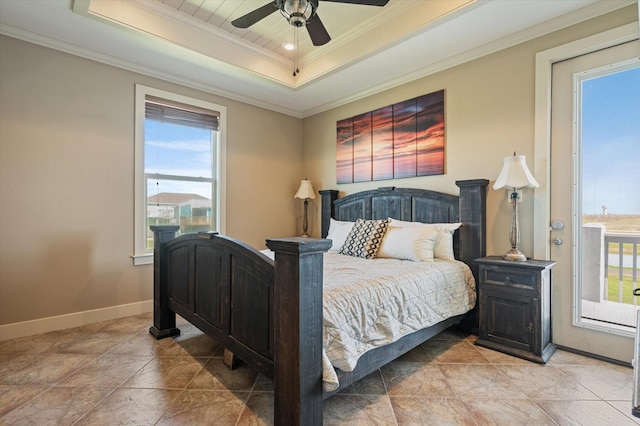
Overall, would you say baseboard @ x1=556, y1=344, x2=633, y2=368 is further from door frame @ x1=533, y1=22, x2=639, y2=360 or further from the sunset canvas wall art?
the sunset canvas wall art

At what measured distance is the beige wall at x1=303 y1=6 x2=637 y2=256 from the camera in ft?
8.66

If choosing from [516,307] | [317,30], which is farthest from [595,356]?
[317,30]

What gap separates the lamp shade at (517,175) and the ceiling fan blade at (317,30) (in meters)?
1.80

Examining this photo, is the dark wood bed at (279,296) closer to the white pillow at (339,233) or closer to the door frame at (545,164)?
the door frame at (545,164)

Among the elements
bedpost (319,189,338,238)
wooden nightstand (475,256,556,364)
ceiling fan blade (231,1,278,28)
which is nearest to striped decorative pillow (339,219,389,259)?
wooden nightstand (475,256,556,364)

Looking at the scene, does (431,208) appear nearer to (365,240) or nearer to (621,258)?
(365,240)

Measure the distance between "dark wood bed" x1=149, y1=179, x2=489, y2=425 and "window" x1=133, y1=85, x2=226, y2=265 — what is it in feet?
2.80

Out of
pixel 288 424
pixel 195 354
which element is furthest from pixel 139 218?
pixel 288 424

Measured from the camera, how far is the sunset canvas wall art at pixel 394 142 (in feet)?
10.8

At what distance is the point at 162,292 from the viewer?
276cm

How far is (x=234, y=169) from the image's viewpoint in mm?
4098

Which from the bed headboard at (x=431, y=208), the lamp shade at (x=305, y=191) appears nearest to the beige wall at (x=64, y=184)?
the lamp shade at (x=305, y=191)

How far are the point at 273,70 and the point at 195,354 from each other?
10.3 ft

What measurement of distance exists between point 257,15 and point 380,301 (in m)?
2.13
